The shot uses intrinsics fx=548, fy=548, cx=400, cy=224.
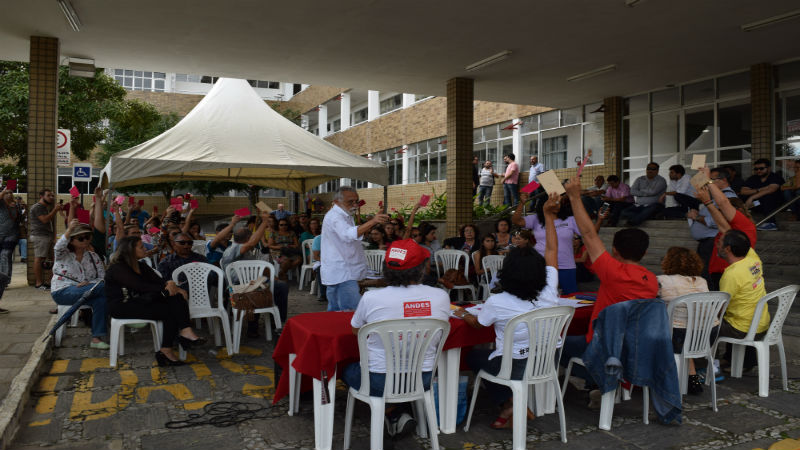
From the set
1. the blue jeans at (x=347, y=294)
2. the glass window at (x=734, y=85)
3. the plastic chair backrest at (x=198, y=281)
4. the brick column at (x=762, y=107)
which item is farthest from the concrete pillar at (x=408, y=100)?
the blue jeans at (x=347, y=294)

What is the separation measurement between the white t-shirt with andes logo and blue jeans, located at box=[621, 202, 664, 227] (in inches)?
322

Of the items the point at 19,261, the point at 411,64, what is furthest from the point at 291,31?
the point at 19,261

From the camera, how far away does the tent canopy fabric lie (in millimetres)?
7062

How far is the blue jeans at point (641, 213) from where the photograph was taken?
1028cm

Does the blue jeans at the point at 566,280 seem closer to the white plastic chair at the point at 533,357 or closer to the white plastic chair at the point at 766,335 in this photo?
the white plastic chair at the point at 766,335

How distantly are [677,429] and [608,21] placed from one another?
6179mm

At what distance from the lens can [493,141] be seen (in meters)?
17.2

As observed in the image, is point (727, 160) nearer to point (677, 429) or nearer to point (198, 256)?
point (677, 429)

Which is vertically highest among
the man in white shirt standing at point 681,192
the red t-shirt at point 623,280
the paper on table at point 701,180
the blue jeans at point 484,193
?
the blue jeans at point 484,193

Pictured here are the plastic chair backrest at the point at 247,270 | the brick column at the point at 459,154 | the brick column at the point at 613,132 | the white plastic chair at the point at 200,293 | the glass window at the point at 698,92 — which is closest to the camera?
the white plastic chair at the point at 200,293

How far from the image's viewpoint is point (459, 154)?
11664mm

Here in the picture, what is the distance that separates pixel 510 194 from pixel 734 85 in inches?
230

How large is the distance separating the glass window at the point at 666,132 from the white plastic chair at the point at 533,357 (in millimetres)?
10831

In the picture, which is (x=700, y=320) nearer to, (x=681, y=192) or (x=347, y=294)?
(x=347, y=294)
